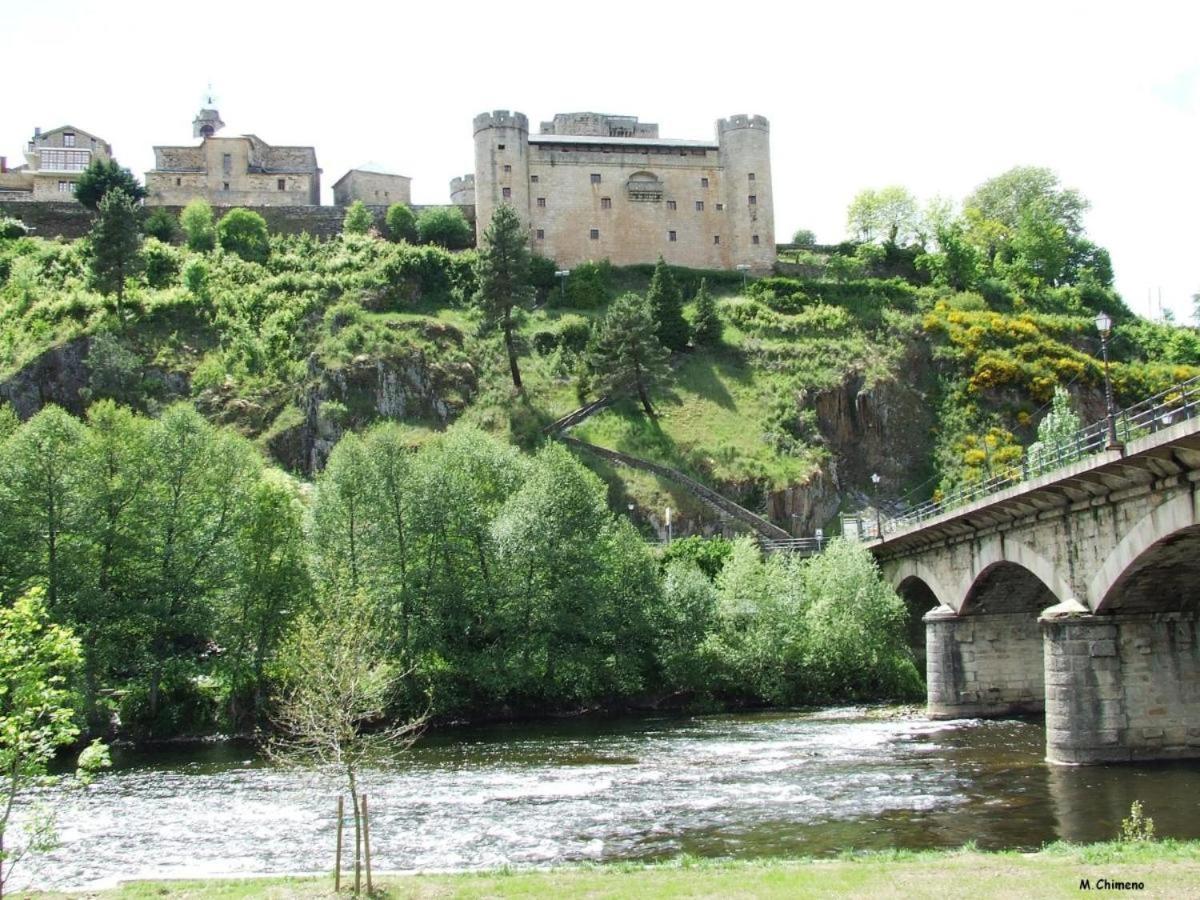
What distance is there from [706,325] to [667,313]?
2.94m

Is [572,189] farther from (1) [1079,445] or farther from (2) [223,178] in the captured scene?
(1) [1079,445]

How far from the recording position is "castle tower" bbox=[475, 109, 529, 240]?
96625 millimetres

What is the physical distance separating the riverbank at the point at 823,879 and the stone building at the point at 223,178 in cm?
9216

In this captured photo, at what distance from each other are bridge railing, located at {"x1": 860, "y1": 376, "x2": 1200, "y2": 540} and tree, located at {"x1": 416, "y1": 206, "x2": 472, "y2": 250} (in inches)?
1855

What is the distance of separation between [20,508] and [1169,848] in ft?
114

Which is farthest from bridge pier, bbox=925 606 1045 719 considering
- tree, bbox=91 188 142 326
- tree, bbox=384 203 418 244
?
tree, bbox=384 203 418 244

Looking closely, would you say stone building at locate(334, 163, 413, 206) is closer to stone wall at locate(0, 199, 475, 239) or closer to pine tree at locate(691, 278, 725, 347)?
stone wall at locate(0, 199, 475, 239)

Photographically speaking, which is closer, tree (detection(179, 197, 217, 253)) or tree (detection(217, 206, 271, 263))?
tree (detection(217, 206, 271, 263))

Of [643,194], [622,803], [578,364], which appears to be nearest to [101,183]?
[643,194]

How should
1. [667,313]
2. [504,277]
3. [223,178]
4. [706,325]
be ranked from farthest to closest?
[223,178], [706,325], [667,313], [504,277]

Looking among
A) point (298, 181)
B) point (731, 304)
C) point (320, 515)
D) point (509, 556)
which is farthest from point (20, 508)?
point (298, 181)

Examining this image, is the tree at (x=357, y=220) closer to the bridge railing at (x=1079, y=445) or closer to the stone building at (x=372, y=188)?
the stone building at (x=372, y=188)

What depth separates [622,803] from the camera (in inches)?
931

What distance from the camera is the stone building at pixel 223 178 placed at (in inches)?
3976
